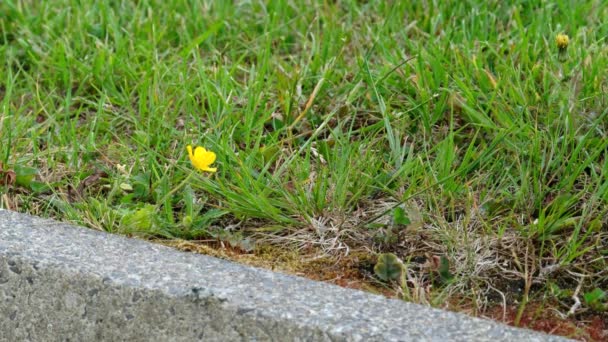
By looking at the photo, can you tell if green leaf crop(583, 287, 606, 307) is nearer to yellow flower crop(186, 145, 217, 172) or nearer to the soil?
the soil

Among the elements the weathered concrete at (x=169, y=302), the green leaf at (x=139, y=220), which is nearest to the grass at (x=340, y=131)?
the green leaf at (x=139, y=220)

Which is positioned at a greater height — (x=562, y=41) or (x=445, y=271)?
(x=562, y=41)

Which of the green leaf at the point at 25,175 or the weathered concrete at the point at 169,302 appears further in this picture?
the green leaf at the point at 25,175

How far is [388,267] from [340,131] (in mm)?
566

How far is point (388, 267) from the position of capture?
2.11 m

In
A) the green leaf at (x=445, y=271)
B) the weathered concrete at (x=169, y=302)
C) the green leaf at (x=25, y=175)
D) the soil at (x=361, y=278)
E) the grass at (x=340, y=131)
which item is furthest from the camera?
the green leaf at (x=25, y=175)

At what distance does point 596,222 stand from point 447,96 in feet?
2.02

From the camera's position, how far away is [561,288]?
2082 mm

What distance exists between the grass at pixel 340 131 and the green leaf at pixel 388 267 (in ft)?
0.12

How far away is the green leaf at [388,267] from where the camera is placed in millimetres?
2100

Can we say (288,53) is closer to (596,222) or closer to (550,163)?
(550,163)

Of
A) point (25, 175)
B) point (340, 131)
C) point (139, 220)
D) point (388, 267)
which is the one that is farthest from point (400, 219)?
point (25, 175)

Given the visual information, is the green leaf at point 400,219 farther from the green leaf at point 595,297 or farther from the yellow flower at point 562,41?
the yellow flower at point 562,41

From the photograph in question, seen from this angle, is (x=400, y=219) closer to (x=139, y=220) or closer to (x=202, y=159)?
(x=202, y=159)
